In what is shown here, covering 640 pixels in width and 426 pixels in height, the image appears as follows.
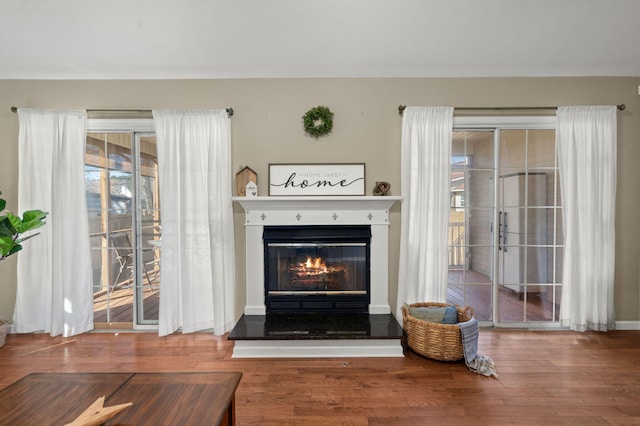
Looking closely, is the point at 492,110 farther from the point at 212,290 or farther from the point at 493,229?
the point at 212,290

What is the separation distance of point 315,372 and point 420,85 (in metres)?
2.87

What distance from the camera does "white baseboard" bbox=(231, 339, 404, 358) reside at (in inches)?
108

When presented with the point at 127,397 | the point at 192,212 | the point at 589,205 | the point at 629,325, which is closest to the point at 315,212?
the point at 192,212

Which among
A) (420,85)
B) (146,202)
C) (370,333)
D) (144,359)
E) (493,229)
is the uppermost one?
(420,85)

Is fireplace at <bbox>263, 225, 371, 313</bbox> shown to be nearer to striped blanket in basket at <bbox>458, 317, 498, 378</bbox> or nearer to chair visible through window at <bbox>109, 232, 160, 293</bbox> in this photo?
striped blanket in basket at <bbox>458, 317, 498, 378</bbox>

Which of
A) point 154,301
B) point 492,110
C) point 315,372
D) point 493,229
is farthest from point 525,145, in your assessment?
point 154,301

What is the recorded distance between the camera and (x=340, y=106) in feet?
10.7

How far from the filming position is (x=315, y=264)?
10.8 feet

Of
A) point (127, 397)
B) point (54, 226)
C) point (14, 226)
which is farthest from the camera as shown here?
point (54, 226)

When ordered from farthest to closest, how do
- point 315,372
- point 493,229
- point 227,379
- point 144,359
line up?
point 493,229 → point 144,359 → point 315,372 → point 227,379

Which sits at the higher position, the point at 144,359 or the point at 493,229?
the point at 493,229

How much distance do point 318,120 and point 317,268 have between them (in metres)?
1.51

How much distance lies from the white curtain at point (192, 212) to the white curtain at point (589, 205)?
11.0 feet

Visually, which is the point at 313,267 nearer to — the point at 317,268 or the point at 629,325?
the point at 317,268
